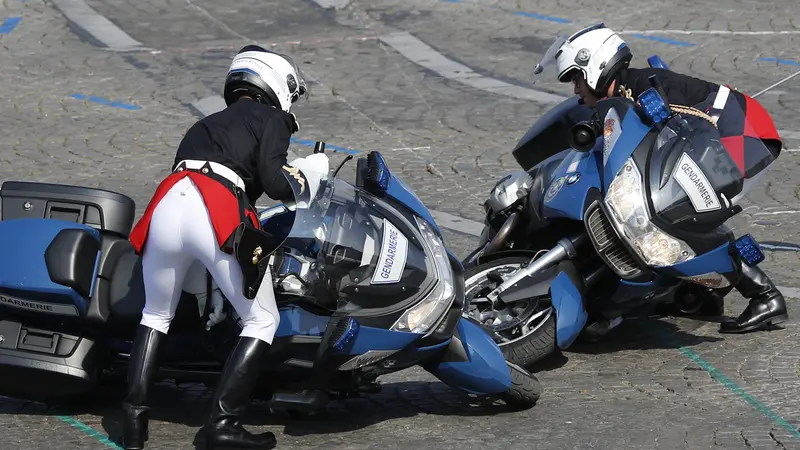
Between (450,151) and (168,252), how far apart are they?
5578 millimetres

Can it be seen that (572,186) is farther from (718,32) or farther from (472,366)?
(718,32)

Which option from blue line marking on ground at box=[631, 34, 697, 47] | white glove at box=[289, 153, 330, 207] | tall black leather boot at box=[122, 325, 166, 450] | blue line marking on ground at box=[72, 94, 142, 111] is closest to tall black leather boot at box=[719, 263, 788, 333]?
white glove at box=[289, 153, 330, 207]

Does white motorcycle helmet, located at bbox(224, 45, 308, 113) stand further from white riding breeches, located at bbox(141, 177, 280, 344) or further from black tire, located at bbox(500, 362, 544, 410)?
black tire, located at bbox(500, 362, 544, 410)

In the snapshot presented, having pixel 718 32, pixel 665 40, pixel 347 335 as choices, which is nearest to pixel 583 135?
pixel 347 335

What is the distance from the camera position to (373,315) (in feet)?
18.2

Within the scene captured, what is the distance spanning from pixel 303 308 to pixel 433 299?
54cm

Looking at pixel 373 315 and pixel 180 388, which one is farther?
pixel 180 388

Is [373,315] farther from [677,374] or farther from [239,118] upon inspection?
[677,374]

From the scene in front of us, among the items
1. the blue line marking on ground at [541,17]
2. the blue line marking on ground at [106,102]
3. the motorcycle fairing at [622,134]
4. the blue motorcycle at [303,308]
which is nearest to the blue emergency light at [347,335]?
the blue motorcycle at [303,308]

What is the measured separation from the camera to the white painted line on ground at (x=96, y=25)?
13790 millimetres

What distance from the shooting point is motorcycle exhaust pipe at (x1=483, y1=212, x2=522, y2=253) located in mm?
7094

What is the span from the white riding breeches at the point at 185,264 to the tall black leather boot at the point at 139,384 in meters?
0.06

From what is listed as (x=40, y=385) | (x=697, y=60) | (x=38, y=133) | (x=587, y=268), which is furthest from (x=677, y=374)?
(x=697, y=60)

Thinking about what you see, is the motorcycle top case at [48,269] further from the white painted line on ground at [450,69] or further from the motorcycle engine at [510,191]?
the white painted line on ground at [450,69]
